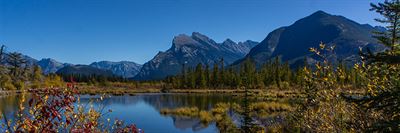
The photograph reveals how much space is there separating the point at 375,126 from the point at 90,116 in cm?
608

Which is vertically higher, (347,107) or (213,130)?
(347,107)

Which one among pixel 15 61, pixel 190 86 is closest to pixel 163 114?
pixel 190 86

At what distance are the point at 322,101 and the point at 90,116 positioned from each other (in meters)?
5.44

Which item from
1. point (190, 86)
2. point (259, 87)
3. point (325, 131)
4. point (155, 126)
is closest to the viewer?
point (325, 131)

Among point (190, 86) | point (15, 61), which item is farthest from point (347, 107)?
point (15, 61)

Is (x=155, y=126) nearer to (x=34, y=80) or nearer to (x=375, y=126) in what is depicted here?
(x=375, y=126)

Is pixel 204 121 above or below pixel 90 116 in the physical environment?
below

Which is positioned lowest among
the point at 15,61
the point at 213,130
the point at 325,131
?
the point at 213,130

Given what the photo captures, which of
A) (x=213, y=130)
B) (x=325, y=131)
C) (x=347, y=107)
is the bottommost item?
(x=213, y=130)

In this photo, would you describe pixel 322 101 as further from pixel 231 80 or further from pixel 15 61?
pixel 15 61

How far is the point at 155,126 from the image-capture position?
3191 cm

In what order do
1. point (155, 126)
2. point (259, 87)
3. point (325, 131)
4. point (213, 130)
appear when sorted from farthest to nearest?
1. point (259, 87)
2. point (155, 126)
3. point (213, 130)
4. point (325, 131)

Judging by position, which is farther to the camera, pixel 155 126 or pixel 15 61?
pixel 15 61

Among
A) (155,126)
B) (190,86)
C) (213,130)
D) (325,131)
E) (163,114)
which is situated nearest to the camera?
(325,131)
